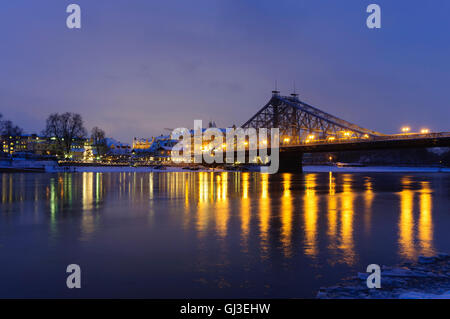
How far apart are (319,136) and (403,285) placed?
84680mm

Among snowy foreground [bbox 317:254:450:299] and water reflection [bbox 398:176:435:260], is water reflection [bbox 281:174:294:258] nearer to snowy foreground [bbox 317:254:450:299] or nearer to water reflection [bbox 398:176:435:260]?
snowy foreground [bbox 317:254:450:299]

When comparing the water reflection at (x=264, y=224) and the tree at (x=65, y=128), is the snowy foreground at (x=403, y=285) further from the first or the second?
the tree at (x=65, y=128)

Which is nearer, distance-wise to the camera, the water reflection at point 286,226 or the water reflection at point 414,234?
the water reflection at point 414,234

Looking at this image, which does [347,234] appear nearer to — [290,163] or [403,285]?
[403,285]

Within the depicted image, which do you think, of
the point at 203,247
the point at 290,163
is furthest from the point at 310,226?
the point at 290,163

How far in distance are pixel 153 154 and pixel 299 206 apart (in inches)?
5752

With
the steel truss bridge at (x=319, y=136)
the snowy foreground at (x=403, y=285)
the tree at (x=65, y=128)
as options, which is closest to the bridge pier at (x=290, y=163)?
the steel truss bridge at (x=319, y=136)

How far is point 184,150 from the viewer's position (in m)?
Answer: 162

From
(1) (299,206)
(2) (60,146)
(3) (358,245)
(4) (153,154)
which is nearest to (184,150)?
(4) (153,154)

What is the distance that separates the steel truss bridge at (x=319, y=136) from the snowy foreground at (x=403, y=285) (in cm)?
5563

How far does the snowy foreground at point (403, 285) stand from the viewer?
24.9 feet

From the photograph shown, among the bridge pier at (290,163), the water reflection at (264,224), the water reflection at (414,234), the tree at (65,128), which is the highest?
the tree at (65,128)

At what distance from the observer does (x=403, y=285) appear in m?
8.34
